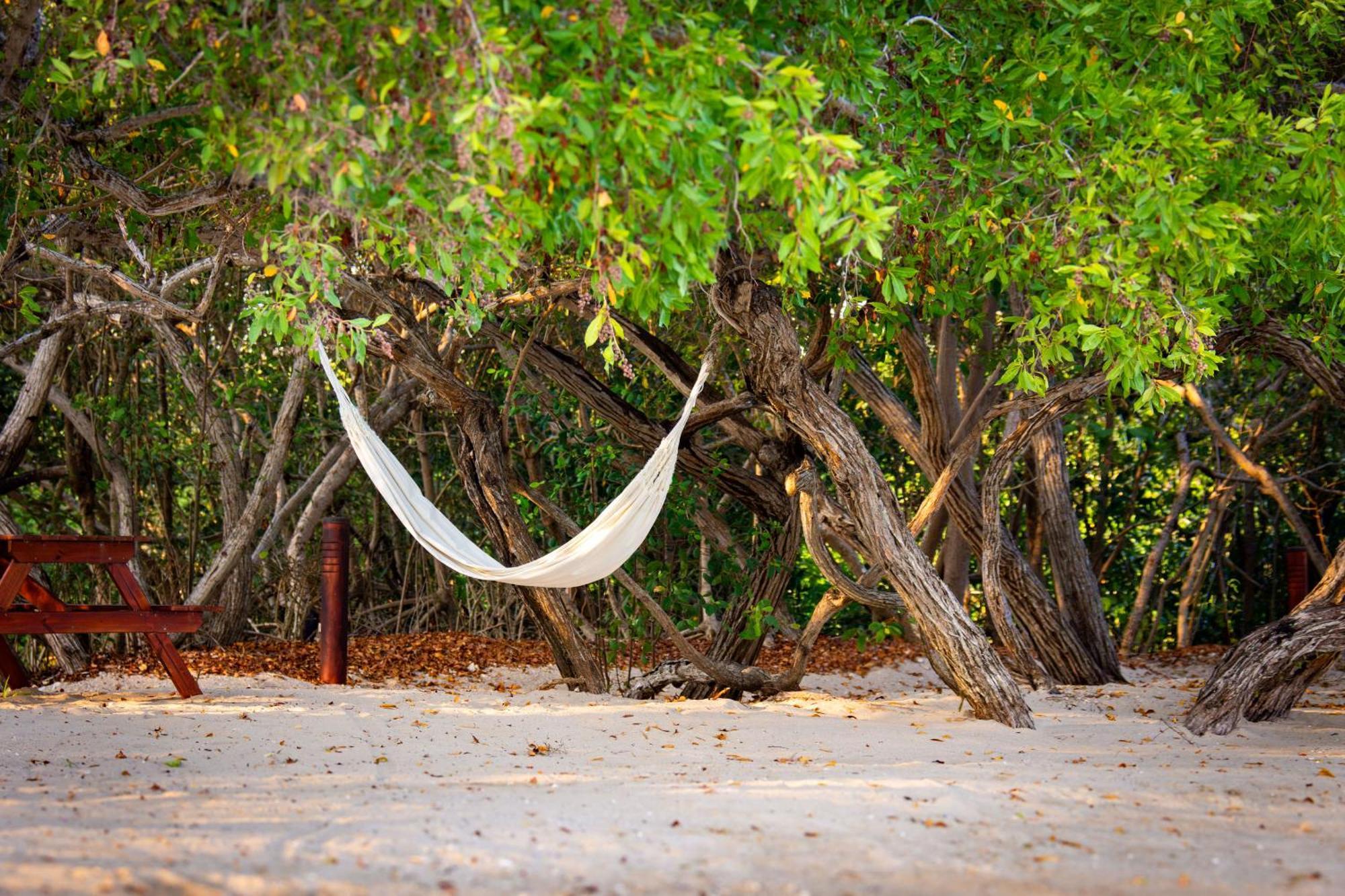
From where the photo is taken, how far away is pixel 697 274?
2.86 meters

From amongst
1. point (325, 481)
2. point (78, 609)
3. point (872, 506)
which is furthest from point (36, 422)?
point (872, 506)

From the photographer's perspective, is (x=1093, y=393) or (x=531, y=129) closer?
(x=531, y=129)

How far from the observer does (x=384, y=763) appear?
343 centimetres

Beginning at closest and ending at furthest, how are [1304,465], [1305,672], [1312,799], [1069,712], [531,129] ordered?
[531,129]
[1312,799]
[1305,672]
[1069,712]
[1304,465]

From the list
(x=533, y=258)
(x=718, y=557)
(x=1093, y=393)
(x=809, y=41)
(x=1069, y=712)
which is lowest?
(x=1069, y=712)

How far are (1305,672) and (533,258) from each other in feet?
9.71

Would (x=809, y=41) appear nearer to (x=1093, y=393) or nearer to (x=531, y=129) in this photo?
(x=531, y=129)

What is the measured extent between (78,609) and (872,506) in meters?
2.82

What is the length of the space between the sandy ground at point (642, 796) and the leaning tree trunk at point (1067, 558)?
693mm

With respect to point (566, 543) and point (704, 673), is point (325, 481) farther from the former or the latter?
point (566, 543)

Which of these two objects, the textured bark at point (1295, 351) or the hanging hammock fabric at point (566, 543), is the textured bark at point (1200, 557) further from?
the hanging hammock fabric at point (566, 543)

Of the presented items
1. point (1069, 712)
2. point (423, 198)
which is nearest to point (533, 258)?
point (423, 198)

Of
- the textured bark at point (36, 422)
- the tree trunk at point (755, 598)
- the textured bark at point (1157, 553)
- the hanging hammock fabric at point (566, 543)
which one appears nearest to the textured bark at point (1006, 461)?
the tree trunk at point (755, 598)

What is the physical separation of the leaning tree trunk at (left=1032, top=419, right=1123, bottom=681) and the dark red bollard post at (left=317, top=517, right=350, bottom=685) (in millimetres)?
3054
